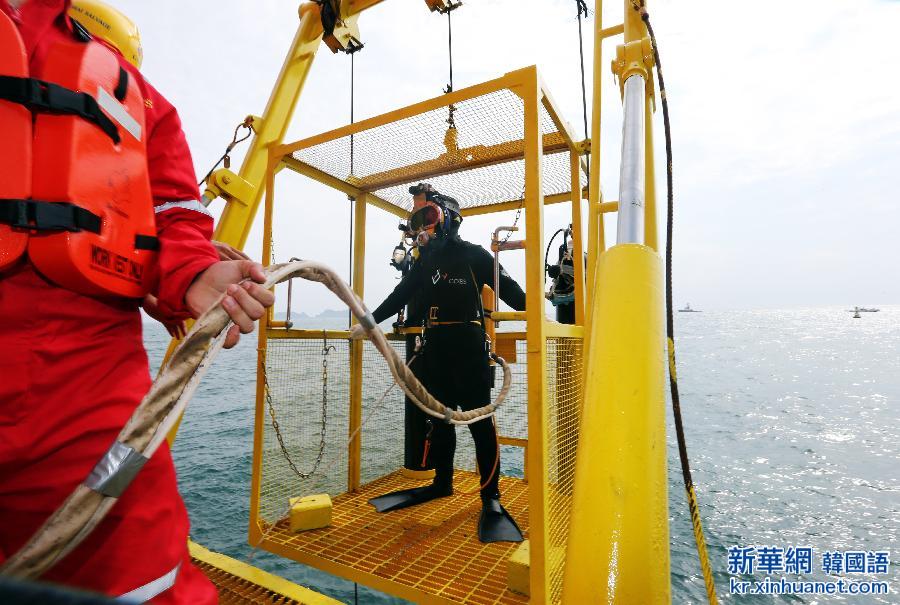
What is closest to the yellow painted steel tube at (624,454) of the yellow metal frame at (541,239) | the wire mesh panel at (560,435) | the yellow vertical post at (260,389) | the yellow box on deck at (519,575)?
the yellow metal frame at (541,239)

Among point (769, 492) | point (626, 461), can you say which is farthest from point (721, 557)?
point (626, 461)

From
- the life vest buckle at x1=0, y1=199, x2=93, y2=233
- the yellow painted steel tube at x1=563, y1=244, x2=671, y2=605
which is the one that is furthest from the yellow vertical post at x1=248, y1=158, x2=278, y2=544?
the yellow painted steel tube at x1=563, y1=244, x2=671, y2=605

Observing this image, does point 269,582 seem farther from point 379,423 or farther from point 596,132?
point 596,132

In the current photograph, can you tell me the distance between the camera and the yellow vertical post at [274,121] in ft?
10.2

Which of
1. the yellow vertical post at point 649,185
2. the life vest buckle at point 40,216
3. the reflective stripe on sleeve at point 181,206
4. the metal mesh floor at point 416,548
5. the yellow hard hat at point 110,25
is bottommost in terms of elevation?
the metal mesh floor at point 416,548

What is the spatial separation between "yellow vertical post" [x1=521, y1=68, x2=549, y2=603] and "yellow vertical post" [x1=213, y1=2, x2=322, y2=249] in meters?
2.15

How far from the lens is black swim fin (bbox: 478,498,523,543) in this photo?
9.27ft

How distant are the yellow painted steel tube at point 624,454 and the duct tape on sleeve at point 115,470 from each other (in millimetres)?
801

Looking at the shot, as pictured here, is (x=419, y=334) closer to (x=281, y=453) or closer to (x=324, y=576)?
(x=281, y=453)

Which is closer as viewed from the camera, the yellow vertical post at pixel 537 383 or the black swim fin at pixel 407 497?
the yellow vertical post at pixel 537 383

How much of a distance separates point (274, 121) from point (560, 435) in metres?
3.10

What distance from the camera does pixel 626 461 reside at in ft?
2.62

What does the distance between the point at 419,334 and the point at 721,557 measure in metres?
3.88

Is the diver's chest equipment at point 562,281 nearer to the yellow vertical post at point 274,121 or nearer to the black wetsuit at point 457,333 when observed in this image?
the black wetsuit at point 457,333
